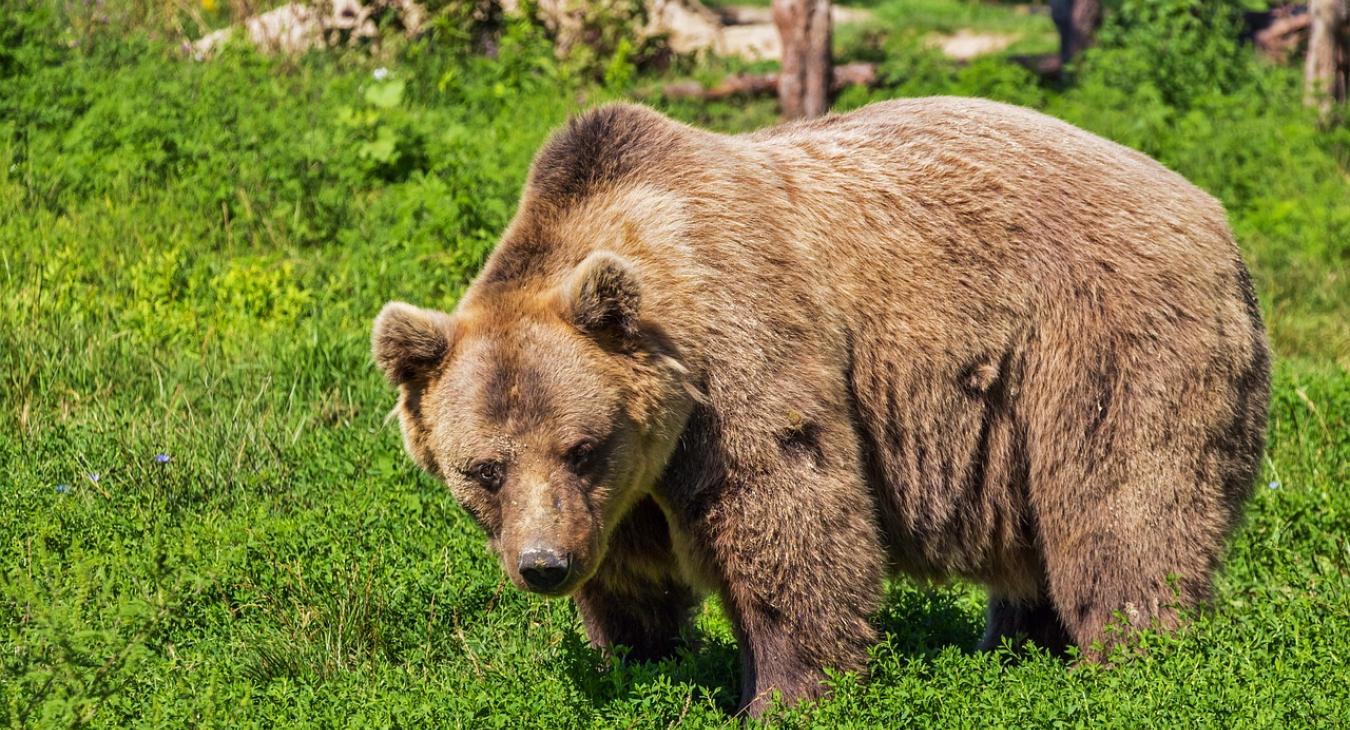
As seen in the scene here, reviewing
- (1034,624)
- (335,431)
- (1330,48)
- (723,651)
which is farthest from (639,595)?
(1330,48)

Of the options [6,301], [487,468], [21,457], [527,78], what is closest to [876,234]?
[487,468]

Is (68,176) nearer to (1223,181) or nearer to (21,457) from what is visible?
(21,457)

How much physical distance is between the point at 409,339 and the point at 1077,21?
12.1 m

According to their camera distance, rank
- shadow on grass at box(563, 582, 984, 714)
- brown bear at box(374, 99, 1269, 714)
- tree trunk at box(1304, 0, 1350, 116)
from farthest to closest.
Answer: tree trunk at box(1304, 0, 1350, 116)
shadow on grass at box(563, 582, 984, 714)
brown bear at box(374, 99, 1269, 714)

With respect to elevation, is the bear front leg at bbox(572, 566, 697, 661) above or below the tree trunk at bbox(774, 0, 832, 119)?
above

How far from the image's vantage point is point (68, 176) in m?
9.44

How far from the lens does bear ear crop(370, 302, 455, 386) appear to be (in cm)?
478

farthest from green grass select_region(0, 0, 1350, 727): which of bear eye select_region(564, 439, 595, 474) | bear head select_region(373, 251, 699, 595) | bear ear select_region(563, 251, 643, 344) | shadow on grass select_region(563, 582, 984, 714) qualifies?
bear ear select_region(563, 251, 643, 344)

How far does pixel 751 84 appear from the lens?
14242mm

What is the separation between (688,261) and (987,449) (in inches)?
53.6

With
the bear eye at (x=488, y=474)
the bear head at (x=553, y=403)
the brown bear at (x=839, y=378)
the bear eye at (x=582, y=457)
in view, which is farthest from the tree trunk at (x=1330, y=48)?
the bear eye at (x=488, y=474)

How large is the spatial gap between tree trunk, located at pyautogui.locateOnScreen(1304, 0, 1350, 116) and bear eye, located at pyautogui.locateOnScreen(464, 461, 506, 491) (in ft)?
37.3

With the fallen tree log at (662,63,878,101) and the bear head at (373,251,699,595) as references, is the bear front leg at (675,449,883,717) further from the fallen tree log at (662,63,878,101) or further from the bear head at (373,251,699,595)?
the fallen tree log at (662,63,878,101)

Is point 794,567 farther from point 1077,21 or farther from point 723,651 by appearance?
point 1077,21
